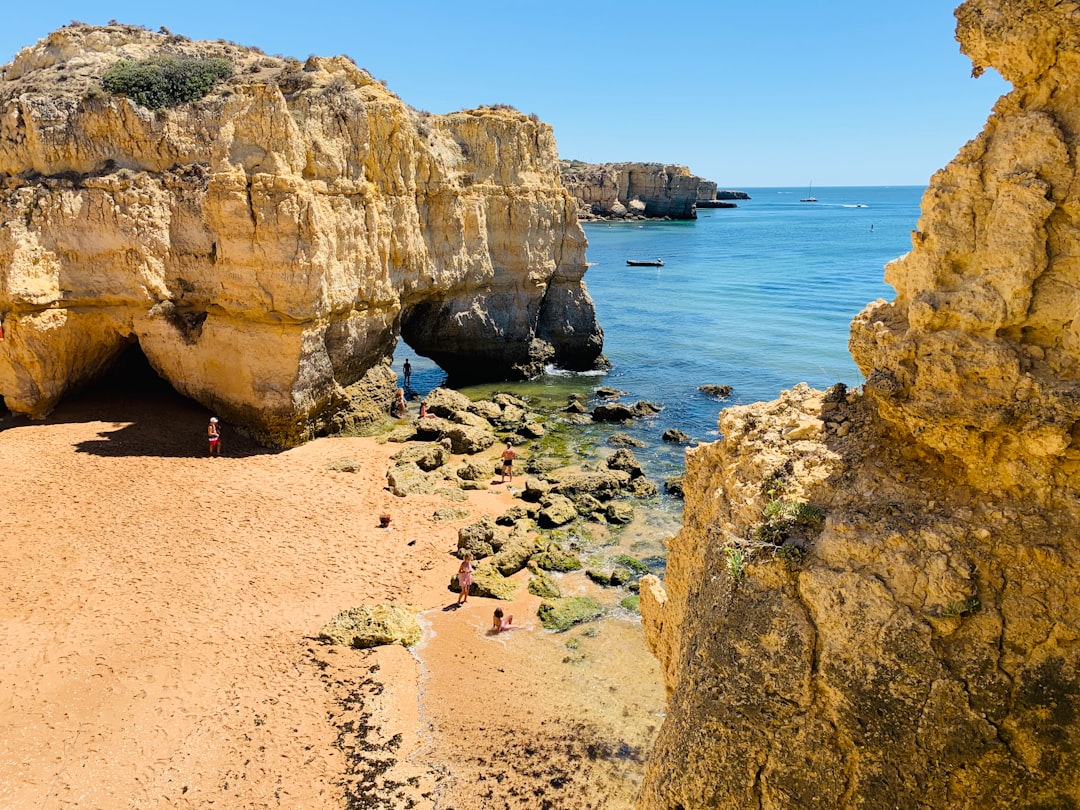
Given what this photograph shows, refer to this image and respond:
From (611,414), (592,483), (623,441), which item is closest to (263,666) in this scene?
(592,483)

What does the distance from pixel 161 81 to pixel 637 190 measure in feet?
378

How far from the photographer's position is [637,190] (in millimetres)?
126312

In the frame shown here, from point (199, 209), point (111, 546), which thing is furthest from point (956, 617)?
point (199, 209)

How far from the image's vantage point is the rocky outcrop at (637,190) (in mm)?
121875

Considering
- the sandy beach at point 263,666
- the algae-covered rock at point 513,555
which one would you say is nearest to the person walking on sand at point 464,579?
the sandy beach at point 263,666

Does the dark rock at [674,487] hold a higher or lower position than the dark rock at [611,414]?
lower

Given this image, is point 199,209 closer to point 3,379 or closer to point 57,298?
point 57,298

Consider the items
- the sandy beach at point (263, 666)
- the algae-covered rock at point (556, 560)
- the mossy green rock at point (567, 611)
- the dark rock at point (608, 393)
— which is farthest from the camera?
the dark rock at point (608, 393)

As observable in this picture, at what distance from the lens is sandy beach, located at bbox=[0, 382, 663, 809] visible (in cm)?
935

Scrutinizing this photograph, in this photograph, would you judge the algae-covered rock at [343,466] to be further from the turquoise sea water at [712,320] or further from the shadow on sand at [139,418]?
the turquoise sea water at [712,320]

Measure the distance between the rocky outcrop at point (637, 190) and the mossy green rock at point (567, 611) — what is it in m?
110

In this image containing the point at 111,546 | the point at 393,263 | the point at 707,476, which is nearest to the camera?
the point at 707,476

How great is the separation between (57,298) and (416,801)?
1698 cm

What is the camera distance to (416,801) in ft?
30.1
